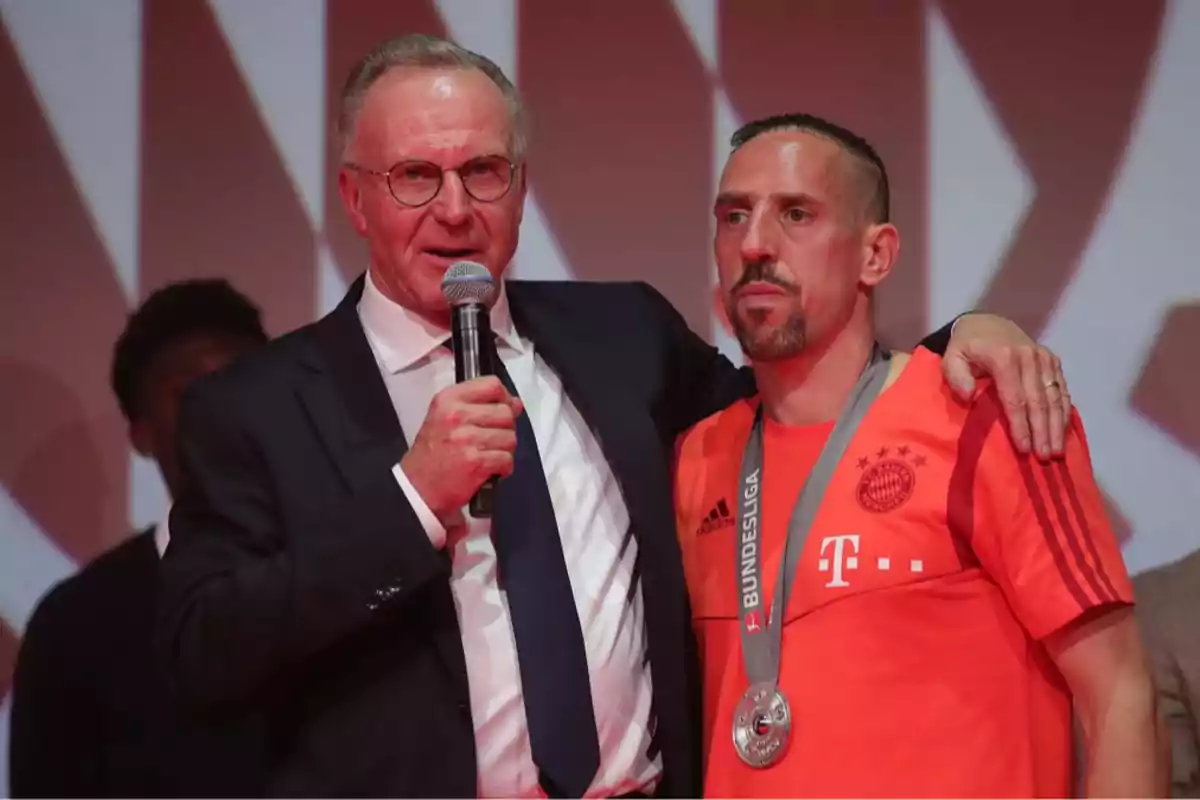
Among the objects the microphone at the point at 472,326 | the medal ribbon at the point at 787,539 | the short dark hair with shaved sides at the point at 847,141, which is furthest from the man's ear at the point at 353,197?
the medal ribbon at the point at 787,539

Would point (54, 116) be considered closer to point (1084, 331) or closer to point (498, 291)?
point (498, 291)

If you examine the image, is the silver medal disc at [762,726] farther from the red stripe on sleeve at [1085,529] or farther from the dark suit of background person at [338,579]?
the red stripe on sleeve at [1085,529]

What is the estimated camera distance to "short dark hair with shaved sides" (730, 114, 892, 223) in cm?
211

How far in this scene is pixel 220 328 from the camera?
2676mm

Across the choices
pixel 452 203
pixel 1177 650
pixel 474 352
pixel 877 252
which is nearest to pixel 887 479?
pixel 877 252

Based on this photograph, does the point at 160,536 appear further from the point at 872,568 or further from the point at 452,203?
the point at 872,568

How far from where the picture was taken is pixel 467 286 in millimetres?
1735

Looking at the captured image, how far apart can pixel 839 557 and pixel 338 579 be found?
73 cm

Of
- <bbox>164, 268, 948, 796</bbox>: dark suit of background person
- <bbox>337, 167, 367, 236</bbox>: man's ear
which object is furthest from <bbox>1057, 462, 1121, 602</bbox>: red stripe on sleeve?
<bbox>337, 167, 367, 236</bbox>: man's ear

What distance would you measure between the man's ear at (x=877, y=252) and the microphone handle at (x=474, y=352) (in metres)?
0.71

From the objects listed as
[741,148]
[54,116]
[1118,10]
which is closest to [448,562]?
[741,148]

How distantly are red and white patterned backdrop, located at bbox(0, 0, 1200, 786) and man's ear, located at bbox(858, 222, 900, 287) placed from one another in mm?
586

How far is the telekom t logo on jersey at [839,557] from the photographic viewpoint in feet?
6.21

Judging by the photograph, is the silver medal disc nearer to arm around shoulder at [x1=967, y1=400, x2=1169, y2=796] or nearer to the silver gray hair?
arm around shoulder at [x1=967, y1=400, x2=1169, y2=796]
